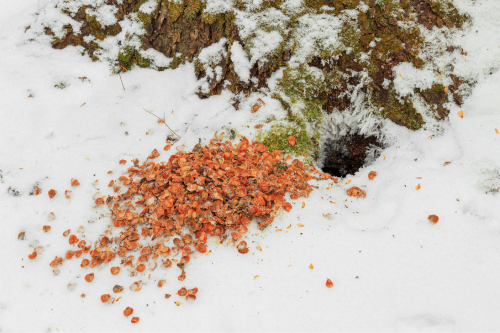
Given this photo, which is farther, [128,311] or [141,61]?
[141,61]

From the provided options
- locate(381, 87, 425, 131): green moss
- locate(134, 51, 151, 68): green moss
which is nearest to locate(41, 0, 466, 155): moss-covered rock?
locate(381, 87, 425, 131): green moss

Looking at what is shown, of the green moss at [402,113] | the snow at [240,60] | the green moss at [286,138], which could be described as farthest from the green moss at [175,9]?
the green moss at [402,113]

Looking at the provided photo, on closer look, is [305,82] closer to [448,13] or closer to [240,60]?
[240,60]

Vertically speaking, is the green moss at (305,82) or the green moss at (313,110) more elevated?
the green moss at (305,82)

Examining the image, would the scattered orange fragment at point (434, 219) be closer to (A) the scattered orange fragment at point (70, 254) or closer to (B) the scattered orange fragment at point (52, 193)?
(A) the scattered orange fragment at point (70, 254)

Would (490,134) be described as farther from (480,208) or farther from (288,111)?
(288,111)

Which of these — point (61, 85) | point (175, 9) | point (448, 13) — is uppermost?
point (448, 13)

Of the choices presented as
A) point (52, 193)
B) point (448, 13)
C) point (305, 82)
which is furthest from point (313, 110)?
point (52, 193)
